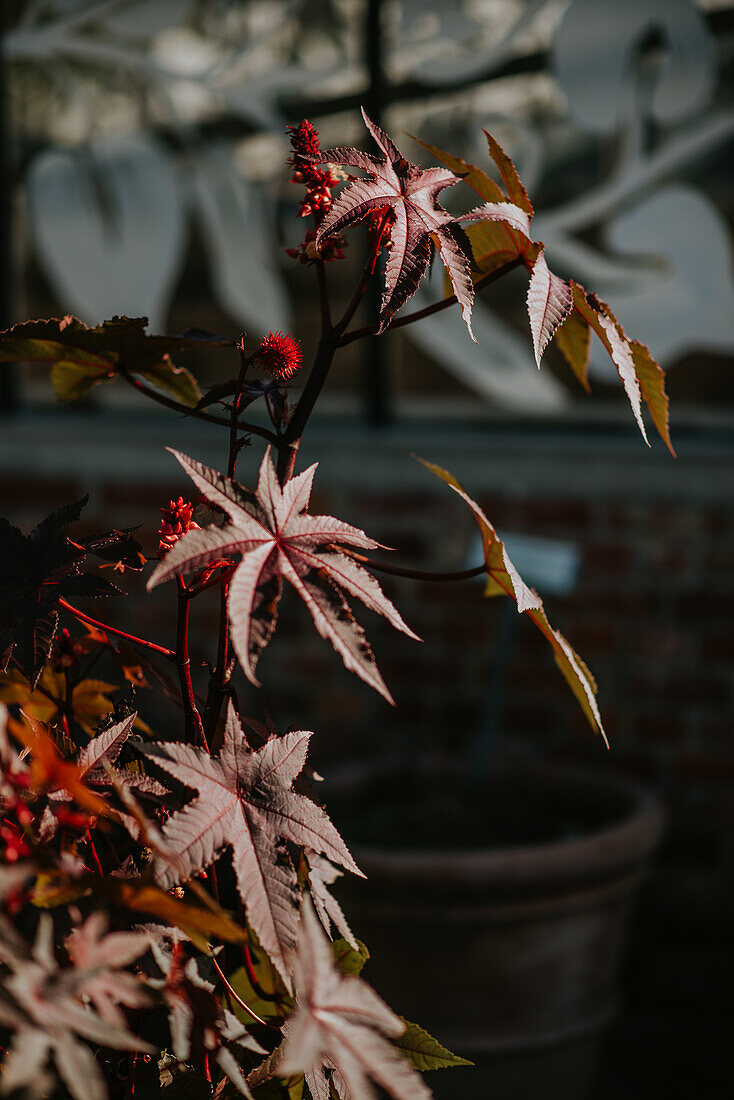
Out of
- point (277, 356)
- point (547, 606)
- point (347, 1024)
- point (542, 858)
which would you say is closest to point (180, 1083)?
point (347, 1024)

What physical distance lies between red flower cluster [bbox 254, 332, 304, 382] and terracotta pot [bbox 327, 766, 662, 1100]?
1.01 metres

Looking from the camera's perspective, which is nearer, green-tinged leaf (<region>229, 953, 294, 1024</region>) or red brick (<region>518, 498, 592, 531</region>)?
green-tinged leaf (<region>229, 953, 294, 1024</region>)

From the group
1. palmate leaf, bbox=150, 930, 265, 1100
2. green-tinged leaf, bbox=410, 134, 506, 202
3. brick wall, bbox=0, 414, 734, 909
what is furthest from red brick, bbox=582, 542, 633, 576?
palmate leaf, bbox=150, 930, 265, 1100

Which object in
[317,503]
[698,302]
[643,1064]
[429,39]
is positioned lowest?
[643,1064]

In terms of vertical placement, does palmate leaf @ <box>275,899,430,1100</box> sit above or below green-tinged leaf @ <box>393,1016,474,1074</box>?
above

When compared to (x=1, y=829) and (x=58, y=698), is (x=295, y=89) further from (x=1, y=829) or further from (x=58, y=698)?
(x=1, y=829)

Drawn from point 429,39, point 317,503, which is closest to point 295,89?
point 429,39

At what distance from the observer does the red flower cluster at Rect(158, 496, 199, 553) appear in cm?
56

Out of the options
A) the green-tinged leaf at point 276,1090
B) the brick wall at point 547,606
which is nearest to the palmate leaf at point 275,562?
the green-tinged leaf at point 276,1090

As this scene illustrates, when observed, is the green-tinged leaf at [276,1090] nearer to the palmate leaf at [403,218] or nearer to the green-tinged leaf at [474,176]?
the palmate leaf at [403,218]

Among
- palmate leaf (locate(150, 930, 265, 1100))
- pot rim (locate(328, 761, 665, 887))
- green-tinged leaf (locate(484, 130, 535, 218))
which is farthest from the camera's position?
pot rim (locate(328, 761, 665, 887))

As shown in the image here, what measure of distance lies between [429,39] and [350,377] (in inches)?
26.6

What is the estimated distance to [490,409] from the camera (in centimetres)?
218

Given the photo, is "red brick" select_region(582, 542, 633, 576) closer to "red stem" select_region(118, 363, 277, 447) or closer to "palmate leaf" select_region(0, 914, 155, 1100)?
"red stem" select_region(118, 363, 277, 447)
